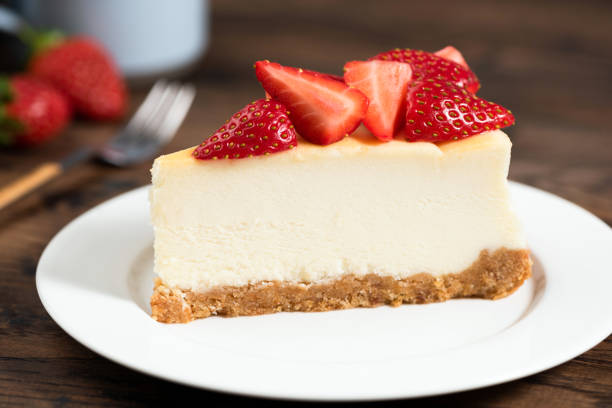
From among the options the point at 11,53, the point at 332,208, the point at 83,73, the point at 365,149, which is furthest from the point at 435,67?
the point at 11,53

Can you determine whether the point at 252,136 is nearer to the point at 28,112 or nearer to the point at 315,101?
the point at 315,101

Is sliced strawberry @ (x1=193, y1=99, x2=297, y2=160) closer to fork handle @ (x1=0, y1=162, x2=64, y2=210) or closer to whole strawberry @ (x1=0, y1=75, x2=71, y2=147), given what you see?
fork handle @ (x1=0, y1=162, x2=64, y2=210)

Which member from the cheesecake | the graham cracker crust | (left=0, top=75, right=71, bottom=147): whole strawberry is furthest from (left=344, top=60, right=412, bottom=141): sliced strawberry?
(left=0, top=75, right=71, bottom=147): whole strawberry

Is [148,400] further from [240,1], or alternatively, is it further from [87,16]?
[240,1]

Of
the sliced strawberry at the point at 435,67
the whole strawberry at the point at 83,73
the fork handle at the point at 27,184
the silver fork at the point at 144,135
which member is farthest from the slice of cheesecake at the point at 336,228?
the whole strawberry at the point at 83,73

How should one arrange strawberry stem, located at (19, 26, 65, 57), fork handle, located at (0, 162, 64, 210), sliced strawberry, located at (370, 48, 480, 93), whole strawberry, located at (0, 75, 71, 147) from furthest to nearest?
strawberry stem, located at (19, 26, 65, 57) → whole strawberry, located at (0, 75, 71, 147) → fork handle, located at (0, 162, 64, 210) → sliced strawberry, located at (370, 48, 480, 93)

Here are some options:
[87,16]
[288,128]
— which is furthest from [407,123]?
[87,16]
